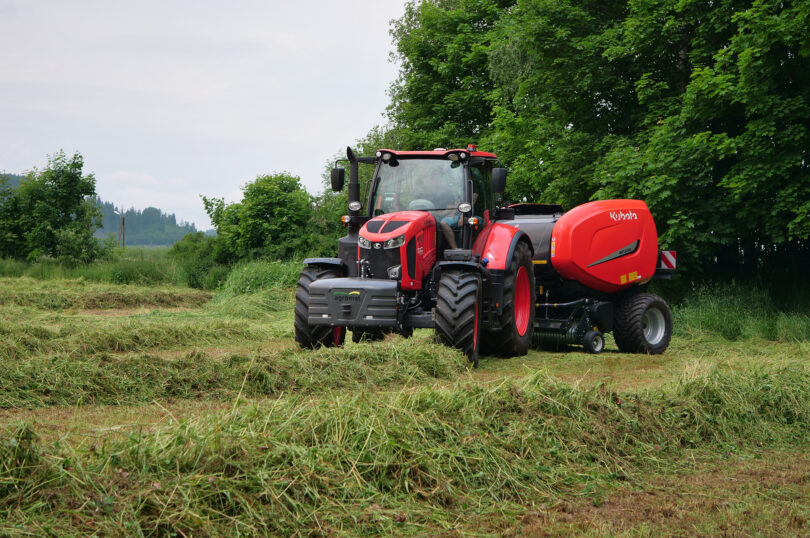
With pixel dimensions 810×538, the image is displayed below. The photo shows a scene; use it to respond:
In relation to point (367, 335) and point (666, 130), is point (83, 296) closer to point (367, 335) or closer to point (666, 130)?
point (367, 335)

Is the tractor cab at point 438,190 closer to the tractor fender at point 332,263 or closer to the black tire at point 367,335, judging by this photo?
the tractor fender at point 332,263

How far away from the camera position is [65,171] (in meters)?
27.9

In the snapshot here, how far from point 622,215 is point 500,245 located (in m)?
2.45

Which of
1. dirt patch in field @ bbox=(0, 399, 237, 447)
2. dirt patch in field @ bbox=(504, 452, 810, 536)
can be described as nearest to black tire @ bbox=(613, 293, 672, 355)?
dirt patch in field @ bbox=(504, 452, 810, 536)

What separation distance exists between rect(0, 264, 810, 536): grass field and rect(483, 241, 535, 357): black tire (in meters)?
1.11

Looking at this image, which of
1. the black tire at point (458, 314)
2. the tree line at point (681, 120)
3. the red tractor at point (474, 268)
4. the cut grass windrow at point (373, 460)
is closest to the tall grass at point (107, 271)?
the tree line at point (681, 120)

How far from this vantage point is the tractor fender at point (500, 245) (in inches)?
379

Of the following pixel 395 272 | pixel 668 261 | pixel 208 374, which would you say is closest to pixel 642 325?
pixel 668 261

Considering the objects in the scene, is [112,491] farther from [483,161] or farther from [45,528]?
[483,161]

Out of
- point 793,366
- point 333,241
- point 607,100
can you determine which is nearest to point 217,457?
point 793,366

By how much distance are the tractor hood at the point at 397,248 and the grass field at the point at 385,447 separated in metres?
0.80

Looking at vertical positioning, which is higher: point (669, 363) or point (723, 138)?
point (723, 138)

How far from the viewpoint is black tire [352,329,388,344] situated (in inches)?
378

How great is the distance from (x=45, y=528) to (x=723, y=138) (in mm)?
12950
